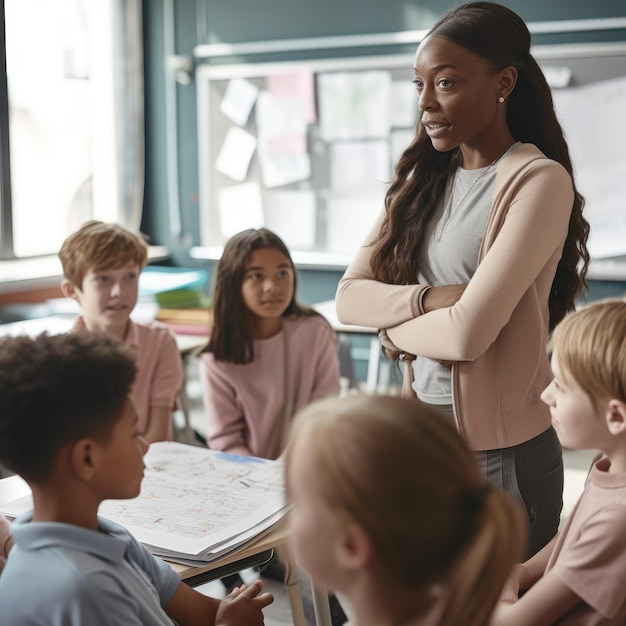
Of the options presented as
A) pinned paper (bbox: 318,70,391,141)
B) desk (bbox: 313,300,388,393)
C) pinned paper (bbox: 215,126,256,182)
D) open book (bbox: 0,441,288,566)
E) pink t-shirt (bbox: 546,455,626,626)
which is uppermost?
pinned paper (bbox: 318,70,391,141)

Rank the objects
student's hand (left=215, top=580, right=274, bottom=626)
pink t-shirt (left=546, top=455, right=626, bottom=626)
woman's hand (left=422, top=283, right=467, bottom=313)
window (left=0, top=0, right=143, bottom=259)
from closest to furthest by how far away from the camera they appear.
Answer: pink t-shirt (left=546, top=455, right=626, bottom=626), student's hand (left=215, top=580, right=274, bottom=626), woman's hand (left=422, top=283, right=467, bottom=313), window (left=0, top=0, right=143, bottom=259)

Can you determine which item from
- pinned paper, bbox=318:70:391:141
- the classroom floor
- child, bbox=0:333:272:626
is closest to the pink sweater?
child, bbox=0:333:272:626

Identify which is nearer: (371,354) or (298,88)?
(371,354)

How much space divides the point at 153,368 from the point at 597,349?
1.50m

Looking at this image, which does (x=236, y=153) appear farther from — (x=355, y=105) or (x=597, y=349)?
(x=597, y=349)

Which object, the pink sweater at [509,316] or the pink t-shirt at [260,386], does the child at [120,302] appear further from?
the pink sweater at [509,316]

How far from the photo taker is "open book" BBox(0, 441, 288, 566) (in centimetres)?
142

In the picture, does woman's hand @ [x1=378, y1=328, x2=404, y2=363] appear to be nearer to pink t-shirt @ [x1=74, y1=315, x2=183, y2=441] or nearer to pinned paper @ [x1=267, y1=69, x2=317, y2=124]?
pink t-shirt @ [x1=74, y1=315, x2=183, y2=441]

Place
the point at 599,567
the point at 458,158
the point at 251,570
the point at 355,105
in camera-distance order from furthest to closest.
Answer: the point at 355,105
the point at 251,570
the point at 458,158
the point at 599,567

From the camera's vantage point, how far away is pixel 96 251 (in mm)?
2426

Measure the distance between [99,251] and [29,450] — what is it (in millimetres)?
1374

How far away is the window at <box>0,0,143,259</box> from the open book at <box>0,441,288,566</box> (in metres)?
3.30

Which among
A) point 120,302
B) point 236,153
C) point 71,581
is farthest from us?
point 236,153

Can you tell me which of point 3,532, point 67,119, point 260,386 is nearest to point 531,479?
point 3,532
